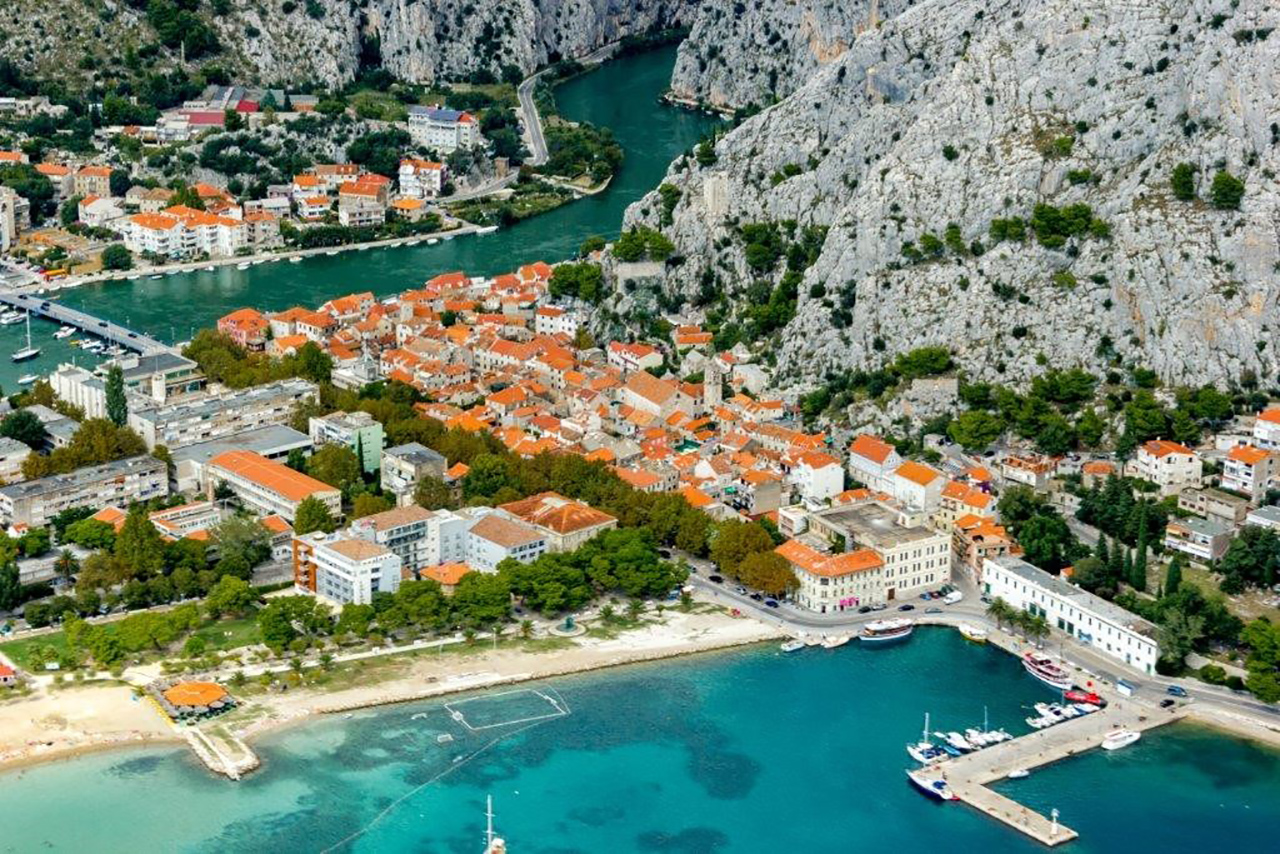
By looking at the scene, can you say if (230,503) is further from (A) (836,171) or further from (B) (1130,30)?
(B) (1130,30)

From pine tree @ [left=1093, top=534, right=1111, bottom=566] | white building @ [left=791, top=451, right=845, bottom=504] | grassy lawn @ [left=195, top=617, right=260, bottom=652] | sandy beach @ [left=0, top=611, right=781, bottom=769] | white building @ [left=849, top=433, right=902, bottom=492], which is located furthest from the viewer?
white building @ [left=849, top=433, right=902, bottom=492]

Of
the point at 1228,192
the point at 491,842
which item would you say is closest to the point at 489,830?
the point at 491,842

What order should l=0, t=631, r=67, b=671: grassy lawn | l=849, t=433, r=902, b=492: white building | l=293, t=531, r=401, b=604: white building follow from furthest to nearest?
l=849, t=433, r=902, b=492: white building
l=293, t=531, r=401, b=604: white building
l=0, t=631, r=67, b=671: grassy lawn

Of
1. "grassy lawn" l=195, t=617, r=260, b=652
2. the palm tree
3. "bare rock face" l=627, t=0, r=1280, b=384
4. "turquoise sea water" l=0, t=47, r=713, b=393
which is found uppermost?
"bare rock face" l=627, t=0, r=1280, b=384

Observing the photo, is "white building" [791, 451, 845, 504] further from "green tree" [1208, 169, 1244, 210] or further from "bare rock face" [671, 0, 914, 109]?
"bare rock face" [671, 0, 914, 109]

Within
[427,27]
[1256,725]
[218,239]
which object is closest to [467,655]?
[1256,725]

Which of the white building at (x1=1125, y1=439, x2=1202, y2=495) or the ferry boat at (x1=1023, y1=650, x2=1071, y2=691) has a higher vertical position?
the white building at (x1=1125, y1=439, x2=1202, y2=495)

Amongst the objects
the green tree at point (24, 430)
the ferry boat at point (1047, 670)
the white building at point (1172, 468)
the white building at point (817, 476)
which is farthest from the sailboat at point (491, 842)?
the green tree at point (24, 430)

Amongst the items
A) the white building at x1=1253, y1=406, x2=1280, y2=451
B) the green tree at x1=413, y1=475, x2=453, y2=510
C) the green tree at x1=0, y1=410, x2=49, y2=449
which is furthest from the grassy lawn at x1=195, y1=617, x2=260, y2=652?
the white building at x1=1253, y1=406, x2=1280, y2=451
